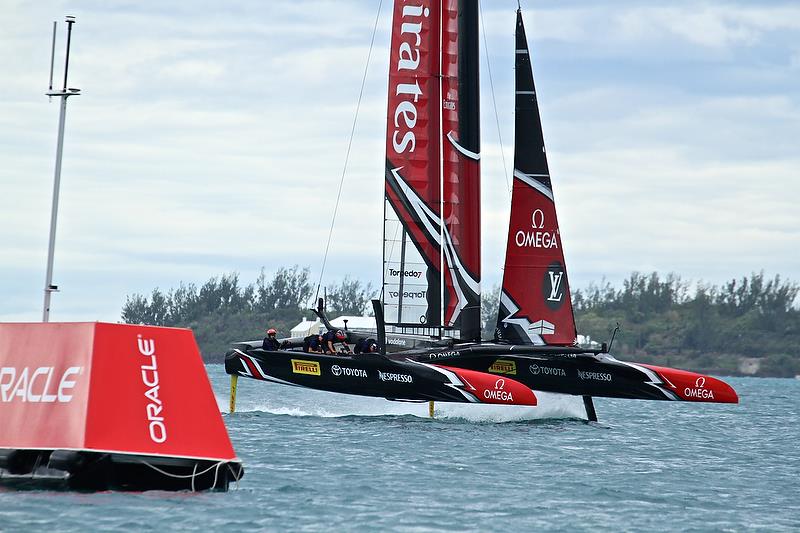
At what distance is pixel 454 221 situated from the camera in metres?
24.4

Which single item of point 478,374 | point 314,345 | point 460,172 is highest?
point 460,172

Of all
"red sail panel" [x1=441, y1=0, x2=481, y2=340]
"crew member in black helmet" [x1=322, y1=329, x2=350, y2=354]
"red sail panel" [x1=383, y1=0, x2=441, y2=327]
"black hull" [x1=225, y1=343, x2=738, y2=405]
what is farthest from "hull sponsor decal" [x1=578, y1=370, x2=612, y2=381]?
Answer: "crew member in black helmet" [x1=322, y1=329, x2=350, y2=354]

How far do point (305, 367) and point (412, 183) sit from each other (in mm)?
4576

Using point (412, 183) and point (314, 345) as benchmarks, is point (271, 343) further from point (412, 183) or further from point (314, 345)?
point (412, 183)

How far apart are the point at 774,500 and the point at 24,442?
8.34 metres

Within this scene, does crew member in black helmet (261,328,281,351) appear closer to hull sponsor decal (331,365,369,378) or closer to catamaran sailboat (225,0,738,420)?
catamaran sailboat (225,0,738,420)

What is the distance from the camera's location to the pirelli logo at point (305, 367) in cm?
2180

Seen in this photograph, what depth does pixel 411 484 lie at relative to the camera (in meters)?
13.9

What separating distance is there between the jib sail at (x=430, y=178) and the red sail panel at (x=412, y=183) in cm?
2

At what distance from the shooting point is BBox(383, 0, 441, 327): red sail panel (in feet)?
79.1

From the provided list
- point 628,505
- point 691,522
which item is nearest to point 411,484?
point 628,505

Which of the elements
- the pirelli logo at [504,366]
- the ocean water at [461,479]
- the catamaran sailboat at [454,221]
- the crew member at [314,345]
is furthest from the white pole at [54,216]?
the pirelli logo at [504,366]

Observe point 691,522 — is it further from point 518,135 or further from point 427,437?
point 518,135

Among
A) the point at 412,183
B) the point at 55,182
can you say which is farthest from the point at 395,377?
the point at 55,182
